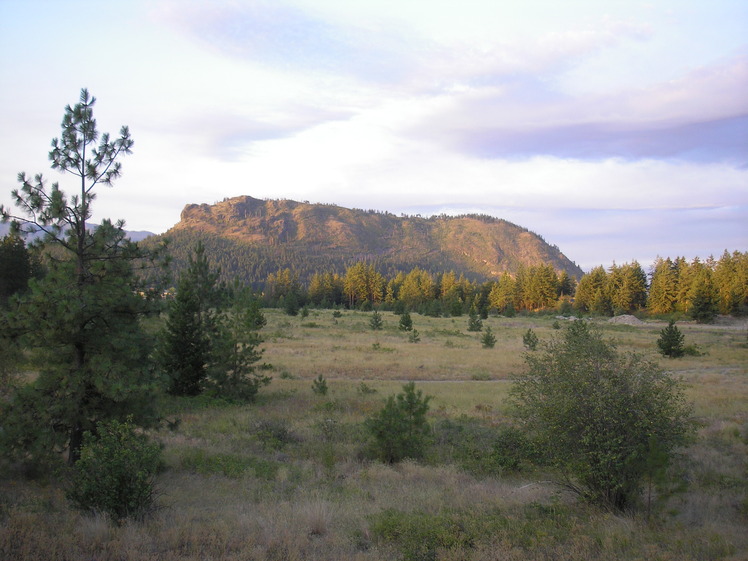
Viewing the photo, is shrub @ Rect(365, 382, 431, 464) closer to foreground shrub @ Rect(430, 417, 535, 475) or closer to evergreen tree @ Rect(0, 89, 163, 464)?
foreground shrub @ Rect(430, 417, 535, 475)

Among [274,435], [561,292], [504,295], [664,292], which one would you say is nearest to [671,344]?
[274,435]

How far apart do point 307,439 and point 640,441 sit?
8.33m

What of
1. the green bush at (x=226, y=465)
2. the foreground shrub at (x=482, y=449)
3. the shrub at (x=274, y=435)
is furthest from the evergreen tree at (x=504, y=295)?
the green bush at (x=226, y=465)

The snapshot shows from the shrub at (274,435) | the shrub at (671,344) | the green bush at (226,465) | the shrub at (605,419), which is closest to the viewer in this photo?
the shrub at (605,419)

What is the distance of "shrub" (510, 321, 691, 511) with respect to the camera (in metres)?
6.73

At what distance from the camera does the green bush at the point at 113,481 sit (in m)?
6.16

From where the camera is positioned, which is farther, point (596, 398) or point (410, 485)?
point (410, 485)

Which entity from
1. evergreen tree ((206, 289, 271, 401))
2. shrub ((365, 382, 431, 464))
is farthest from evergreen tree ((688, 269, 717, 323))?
shrub ((365, 382, 431, 464))

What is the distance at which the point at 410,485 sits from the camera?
8.85m

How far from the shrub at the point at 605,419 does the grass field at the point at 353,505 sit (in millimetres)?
513

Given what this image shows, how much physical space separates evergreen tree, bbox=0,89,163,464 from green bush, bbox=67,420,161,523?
137 centimetres

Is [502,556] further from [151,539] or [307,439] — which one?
[307,439]

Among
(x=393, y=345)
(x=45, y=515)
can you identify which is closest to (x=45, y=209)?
(x=45, y=515)

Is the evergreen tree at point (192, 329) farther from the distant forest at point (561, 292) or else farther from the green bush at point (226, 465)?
the distant forest at point (561, 292)
